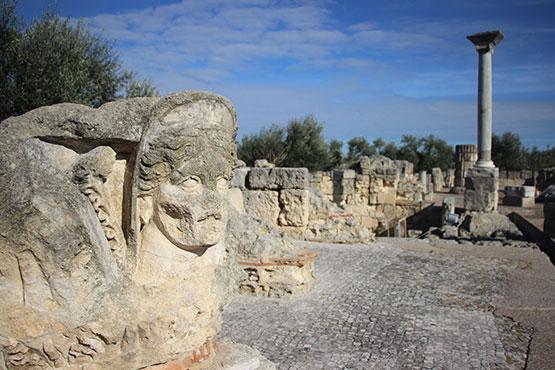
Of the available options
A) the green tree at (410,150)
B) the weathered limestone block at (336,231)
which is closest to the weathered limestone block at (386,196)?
the weathered limestone block at (336,231)

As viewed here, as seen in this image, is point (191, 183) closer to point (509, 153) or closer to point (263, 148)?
point (263, 148)

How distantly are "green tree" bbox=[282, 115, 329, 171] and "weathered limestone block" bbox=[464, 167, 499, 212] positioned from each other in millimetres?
11135

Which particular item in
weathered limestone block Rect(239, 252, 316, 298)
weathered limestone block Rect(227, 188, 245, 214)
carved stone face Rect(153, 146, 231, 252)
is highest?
carved stone face Rect(153, 146, 231, 252)

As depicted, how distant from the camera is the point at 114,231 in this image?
2.34 m

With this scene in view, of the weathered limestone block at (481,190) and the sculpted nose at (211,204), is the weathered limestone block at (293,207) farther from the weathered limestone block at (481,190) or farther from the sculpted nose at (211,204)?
the sculpted nose at (211,204)

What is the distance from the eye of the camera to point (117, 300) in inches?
88.0

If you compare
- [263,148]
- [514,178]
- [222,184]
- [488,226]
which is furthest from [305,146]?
[222,184]

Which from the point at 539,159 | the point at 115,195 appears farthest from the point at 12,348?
the point at 539,159

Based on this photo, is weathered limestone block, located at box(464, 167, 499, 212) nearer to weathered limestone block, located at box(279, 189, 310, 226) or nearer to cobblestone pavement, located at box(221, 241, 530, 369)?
weathered limestone block, located at box(279, 189, 310, 226)

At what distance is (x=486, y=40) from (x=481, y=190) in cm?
461

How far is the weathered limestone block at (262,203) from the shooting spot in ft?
32.0

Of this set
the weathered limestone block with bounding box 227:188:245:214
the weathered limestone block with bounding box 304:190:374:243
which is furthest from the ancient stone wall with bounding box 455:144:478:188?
the weathered limestone block with bounding box 227:188:245:214

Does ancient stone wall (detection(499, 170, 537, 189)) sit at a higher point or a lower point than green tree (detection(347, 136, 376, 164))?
lower

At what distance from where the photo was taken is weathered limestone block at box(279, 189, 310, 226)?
9.74m
